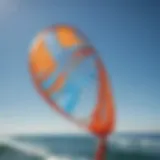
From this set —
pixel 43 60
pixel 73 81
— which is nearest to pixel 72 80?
pixel 73 81

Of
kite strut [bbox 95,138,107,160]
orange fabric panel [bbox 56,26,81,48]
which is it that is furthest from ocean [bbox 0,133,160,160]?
orange fabric panel [bbox 56,26,81,48]

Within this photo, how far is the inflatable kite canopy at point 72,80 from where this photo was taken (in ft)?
3.87

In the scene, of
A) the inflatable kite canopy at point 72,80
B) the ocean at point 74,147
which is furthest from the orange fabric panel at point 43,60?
the ocean at point 74,147

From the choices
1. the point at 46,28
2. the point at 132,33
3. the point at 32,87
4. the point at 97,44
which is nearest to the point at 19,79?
the point at 32,87

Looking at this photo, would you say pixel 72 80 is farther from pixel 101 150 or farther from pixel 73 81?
pixel 101 150

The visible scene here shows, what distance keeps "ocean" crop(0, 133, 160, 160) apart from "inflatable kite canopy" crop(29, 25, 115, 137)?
0.20ft

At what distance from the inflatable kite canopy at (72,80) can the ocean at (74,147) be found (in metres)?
0.06

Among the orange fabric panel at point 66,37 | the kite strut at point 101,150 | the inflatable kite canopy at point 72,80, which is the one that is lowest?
the kite strut at point 101,150

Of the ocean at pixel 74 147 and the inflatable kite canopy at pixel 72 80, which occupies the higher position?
the inflatable kite canopy at pixel 72 80

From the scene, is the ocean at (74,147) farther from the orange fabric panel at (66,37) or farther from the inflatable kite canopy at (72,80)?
the orange fabric panel at (66,37)

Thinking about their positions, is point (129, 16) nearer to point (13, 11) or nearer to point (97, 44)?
point (97, 44)

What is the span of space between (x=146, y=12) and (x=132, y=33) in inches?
4.1

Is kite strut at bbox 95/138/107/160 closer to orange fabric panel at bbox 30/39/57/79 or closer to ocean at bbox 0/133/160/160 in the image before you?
ocean at bbox 0/133/160/160

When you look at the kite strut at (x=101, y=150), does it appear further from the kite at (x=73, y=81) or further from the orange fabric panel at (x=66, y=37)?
the orange fabric panel at (x=66, y=37)
